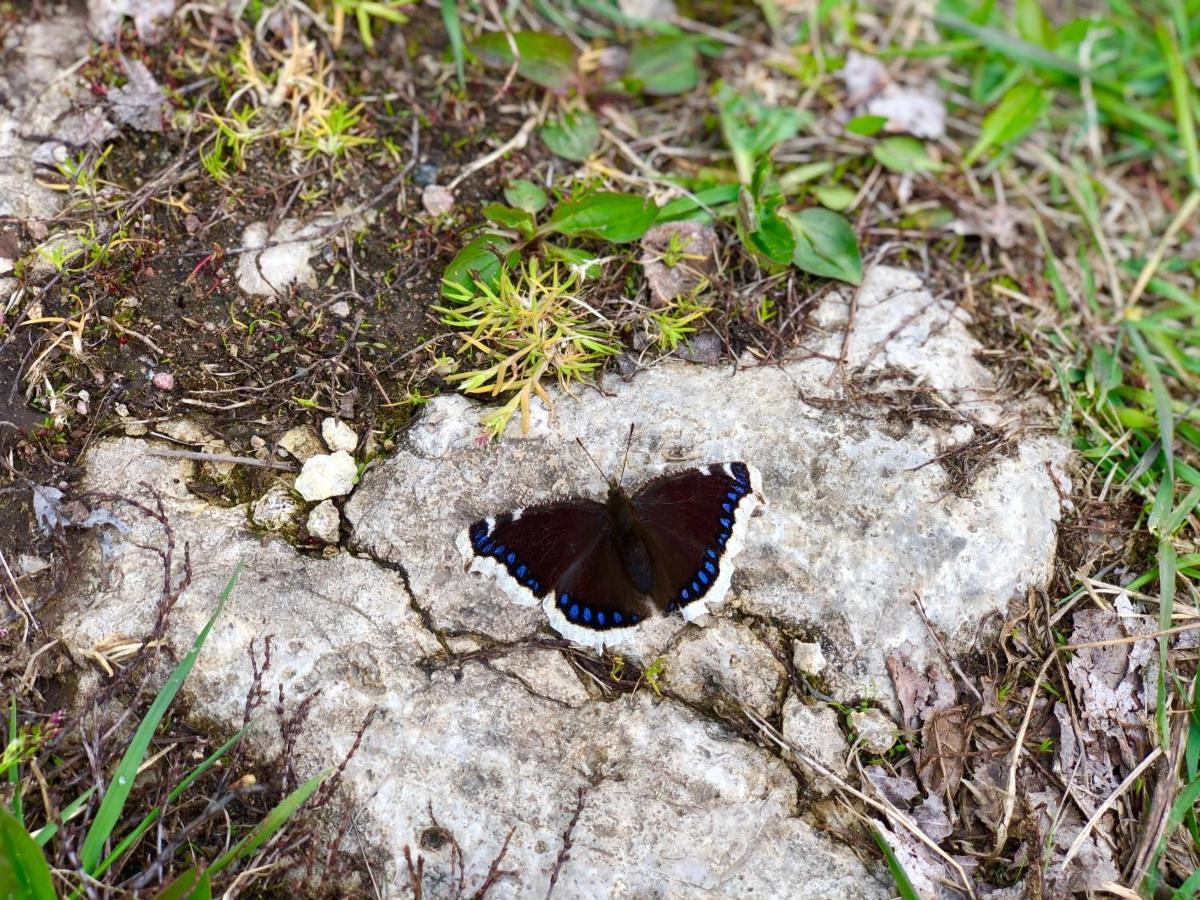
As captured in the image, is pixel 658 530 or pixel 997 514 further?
pixel 997 514

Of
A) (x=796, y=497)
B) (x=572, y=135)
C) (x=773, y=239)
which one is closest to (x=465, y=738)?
(x=796, y=497)

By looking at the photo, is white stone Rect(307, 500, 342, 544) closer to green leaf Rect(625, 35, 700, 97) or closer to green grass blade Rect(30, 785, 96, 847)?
green grass blade Rect(30, 785, 96, 847)

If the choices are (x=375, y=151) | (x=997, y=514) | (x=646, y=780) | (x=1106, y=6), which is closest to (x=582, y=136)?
(x=375, y=151)

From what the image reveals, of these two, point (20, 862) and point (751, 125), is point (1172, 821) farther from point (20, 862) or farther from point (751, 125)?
point (20, 862)

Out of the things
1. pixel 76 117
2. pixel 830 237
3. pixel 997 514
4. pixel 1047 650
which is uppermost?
pixel 76 117

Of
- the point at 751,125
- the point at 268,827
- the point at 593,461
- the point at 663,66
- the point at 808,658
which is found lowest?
the point at 808,658

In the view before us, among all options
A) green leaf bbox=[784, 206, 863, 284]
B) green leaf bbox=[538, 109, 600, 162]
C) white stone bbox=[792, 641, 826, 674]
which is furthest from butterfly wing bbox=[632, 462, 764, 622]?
green leaf bbox=[538, 109, 600, 162]

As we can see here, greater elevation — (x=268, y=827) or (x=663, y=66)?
(x=663, y=66)

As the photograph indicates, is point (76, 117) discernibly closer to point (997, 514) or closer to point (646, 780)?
A: point (646, 780)
